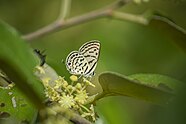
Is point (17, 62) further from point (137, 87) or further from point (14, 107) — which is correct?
point (14, 107)

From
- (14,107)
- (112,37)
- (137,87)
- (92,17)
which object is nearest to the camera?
(137,87)

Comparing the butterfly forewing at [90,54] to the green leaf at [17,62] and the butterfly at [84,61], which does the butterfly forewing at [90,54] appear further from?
the green leaf at [17,62]

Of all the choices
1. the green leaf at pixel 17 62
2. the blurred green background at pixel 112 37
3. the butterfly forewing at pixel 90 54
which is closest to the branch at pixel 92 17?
the blurred green background at pixel 112 37

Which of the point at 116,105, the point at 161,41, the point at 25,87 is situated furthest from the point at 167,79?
the point at 161,41

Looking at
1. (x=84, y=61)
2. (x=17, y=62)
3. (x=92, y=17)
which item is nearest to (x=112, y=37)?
(x=92, y=17)

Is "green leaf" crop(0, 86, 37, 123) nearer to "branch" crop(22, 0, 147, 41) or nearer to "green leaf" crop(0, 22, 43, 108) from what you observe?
"green leaf" crop(0, 22, 43, 108)

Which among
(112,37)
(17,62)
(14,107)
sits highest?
(17,62)

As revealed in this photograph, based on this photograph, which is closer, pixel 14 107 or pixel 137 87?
pixel 137 87
